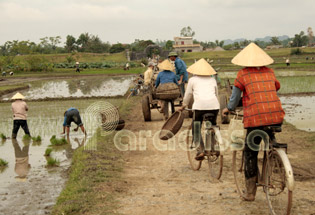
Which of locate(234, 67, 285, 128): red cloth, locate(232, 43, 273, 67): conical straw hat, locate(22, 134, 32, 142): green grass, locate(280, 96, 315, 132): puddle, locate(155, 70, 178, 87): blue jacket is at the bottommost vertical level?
locate(280, 96, 315, 132): puddle

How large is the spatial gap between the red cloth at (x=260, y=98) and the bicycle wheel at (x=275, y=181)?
35cm

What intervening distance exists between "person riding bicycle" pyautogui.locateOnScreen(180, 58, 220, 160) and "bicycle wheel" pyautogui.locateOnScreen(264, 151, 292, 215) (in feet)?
4.76

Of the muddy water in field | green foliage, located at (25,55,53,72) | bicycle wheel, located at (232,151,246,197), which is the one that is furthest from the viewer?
green foliage, located at (25,55,53,72)

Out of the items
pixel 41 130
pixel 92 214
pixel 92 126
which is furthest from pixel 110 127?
pixel 92 214

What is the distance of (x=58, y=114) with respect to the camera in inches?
524

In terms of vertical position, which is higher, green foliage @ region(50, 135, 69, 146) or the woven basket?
the woven basket

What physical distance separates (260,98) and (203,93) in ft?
4.68

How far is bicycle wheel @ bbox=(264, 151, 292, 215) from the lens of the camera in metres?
3.59

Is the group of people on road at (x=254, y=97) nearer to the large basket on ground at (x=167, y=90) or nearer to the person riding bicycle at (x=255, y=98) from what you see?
the person riding bicycle at (x=255, y=98)

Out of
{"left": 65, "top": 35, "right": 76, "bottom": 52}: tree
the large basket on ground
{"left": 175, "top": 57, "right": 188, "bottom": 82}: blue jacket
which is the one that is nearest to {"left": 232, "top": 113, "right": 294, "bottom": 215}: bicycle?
the large basket on ground

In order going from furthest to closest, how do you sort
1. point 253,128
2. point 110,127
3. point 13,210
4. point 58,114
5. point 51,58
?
point 51,58 → point 58,114 → point 110,127 → point 13,210 → point 253,128

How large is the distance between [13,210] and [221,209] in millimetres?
2602

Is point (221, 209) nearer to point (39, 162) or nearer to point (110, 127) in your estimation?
point (39, 162)

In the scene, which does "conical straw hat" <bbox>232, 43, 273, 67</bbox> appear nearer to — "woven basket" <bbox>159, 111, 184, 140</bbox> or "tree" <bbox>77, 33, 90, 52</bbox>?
"woven basket" <bbox>159, 111, 184, 140</bbox>
